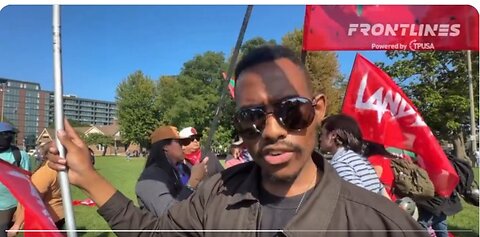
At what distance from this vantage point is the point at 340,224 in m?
1.00

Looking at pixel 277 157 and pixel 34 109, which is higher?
pixel 34 109

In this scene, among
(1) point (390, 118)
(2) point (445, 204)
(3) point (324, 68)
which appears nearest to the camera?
(3) point (324, 68)

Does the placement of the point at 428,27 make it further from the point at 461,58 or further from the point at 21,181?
the point at 21,181

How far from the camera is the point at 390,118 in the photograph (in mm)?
2678

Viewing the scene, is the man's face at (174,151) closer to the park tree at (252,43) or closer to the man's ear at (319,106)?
the park tree at (252,43)

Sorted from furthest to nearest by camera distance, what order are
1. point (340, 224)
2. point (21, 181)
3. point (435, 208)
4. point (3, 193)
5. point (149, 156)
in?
point (435, 208)
point (3, 193)
point (149, 156)
point (21, 181)
point (340, 224)

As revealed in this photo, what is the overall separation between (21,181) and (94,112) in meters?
0.36

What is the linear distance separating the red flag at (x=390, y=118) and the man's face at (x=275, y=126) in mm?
1729

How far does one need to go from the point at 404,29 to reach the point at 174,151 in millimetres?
1714

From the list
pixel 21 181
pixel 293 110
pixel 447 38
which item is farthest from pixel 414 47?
pixel 21 181

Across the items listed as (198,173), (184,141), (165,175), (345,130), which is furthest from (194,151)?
(345,130)

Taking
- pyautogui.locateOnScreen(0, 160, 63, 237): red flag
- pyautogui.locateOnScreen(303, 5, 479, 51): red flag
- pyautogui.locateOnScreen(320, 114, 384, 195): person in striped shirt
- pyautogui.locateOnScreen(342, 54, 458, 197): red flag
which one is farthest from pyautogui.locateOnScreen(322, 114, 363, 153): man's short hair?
pyautogui.locateOnScreen(0, 160, 63, 237): red flag

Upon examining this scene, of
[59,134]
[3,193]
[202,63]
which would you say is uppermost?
[202,63]

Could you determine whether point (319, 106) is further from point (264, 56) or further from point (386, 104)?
point (386, 104)
